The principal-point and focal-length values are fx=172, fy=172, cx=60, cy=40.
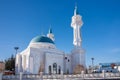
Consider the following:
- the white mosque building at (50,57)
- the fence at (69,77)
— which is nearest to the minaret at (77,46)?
the white mosque building at (50,57)

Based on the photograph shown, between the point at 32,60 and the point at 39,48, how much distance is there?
3.52m

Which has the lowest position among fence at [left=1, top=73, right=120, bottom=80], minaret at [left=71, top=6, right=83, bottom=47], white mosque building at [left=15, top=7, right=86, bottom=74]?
fence at [left=1, top=73, right=120, bottom=80]

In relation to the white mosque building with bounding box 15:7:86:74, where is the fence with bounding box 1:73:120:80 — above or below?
below

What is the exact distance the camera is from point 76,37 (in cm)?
3822

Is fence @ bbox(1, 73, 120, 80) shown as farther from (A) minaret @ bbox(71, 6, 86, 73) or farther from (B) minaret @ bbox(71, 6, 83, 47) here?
(B) minaret @ bbox(71, 6, 83, 47)

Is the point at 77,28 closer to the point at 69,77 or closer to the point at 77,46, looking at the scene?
the point at 77,46

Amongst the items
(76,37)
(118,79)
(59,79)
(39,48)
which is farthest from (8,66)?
(118,79)

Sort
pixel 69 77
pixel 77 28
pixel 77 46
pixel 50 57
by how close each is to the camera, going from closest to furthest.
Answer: pixel 69 77, pixel 50 57, pixel 77 46, pixel 77 28

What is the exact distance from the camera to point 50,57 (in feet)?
113

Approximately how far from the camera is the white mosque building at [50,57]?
1260 inches

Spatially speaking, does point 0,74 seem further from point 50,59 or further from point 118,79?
point 118,79

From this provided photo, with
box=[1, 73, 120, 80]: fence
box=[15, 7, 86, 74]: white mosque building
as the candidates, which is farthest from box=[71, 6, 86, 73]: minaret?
box=[1, 73, 120, 80]: fence

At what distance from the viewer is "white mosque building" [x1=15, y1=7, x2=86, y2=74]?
105 ft

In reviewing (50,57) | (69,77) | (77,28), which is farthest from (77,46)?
(69,77)
